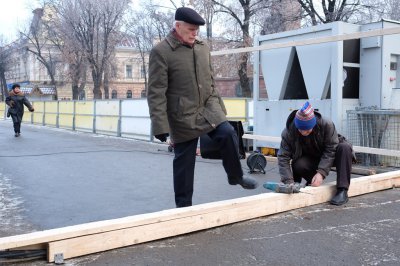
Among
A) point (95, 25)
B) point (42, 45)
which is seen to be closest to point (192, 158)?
point (95, 25)

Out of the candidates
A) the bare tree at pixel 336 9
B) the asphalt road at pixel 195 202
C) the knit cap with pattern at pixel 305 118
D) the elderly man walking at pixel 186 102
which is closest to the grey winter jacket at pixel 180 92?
the elderly man walking at pixel 186 102

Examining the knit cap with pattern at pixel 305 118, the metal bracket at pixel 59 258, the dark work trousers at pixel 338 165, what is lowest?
the metal bracket at pixel 59 258

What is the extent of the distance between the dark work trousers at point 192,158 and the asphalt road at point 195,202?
47 cm

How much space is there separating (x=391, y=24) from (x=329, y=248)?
20.8 ft

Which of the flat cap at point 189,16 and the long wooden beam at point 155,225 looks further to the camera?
the flat cap at point 189,16

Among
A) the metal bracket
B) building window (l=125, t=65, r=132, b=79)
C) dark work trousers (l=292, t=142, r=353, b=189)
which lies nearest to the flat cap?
dark work trousers (l=292, t=142, r=353, b=189)

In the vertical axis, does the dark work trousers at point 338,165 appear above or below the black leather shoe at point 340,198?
above

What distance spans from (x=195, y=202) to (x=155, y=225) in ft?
6.85

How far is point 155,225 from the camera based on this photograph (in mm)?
3838

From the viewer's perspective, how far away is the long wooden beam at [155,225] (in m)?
3.39

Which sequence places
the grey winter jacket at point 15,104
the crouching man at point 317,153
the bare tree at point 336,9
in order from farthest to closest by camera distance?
the bare tree at point 336,9
the grey winter jacket at point 15,104
the crouching man at point 317,153

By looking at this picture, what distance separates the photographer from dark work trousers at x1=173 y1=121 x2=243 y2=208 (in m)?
4.30

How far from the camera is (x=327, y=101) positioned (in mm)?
8906

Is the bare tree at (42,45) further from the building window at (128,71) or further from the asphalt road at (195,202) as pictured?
the asphalt road at (195,202)
